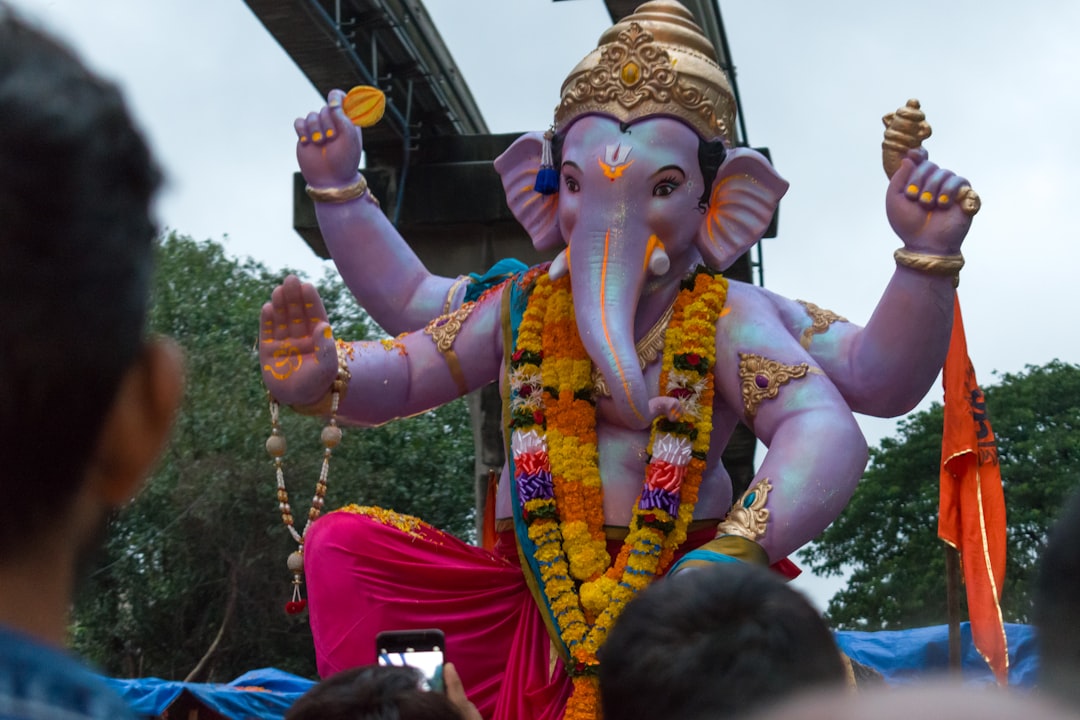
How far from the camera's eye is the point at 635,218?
3.84 meters

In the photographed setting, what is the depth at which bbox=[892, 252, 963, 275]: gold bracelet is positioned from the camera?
3.74 meters

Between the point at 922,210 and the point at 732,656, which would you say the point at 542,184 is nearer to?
the point at 922,210

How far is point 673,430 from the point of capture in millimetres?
3721

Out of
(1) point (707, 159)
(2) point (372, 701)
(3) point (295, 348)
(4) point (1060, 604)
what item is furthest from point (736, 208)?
(4) point (1060, 604)

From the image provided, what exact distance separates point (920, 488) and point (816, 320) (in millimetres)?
18612

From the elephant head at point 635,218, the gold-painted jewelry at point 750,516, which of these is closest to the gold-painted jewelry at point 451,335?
the elephant head at point 635,218

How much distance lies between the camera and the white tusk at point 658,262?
12.6 feet

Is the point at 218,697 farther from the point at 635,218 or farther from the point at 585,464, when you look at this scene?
the point at 635,218

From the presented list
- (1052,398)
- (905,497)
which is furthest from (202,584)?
(1052,398)

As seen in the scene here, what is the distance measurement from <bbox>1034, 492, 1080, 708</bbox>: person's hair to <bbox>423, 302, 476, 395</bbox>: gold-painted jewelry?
10.5ft

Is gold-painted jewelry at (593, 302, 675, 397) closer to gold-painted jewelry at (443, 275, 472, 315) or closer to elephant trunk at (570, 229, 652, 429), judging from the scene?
elephant trunk at (570, 229, 652, 429)

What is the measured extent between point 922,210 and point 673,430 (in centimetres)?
85

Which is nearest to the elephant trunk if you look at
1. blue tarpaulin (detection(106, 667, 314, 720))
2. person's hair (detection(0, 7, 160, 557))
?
person's hair (detection(0, 7, 160, 557))

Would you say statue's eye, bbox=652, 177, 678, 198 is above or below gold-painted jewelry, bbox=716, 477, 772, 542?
above
